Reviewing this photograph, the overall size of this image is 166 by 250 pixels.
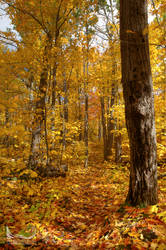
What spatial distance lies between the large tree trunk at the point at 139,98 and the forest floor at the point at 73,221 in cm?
45

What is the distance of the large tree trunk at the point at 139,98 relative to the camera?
2.49 meters

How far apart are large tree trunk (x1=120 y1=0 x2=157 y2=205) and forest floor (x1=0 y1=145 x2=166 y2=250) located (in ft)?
1.48

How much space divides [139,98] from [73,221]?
10.5 feet

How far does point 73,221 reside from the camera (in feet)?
10.8

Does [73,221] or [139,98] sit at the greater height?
[139,98]

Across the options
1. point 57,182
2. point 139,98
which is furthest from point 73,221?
point 139,98

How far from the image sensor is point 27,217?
3.08m

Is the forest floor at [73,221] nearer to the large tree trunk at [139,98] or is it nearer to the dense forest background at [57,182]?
the dense forest background at [57,182]

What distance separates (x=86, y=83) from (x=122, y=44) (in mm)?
6581

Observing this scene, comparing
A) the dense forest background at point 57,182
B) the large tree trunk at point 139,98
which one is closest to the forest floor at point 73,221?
the dense forest background at point 57,182

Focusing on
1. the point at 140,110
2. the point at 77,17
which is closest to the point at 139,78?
the point at 140,110

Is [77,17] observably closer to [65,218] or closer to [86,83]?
[86,83]

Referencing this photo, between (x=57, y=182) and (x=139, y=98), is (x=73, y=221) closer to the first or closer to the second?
(x=57, y=182)

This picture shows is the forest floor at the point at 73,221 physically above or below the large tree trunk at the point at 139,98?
below
